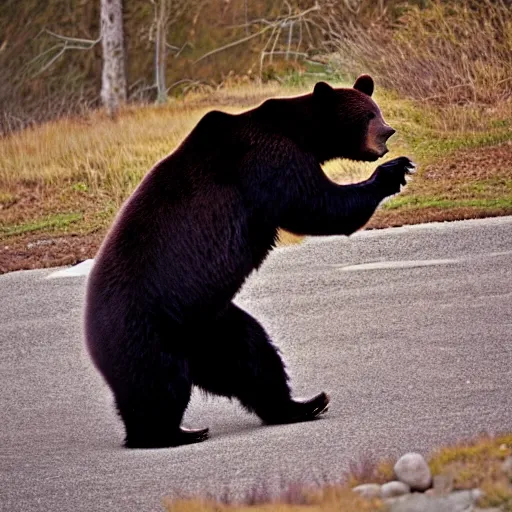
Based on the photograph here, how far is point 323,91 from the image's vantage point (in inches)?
135

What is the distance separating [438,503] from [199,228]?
3.70ft

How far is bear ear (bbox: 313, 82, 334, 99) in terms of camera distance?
342cm

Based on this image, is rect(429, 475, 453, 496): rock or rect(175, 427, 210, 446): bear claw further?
rect(175, 427, 210, 446): bear claw

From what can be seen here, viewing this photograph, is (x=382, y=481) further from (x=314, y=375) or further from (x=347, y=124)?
(x=314, y=375)

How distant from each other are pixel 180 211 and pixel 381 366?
4.03 feet

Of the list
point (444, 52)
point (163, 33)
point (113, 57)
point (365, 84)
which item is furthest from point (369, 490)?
point (163, 33)

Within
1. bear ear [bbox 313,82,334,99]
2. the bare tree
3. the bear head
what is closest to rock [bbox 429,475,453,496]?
the bear head

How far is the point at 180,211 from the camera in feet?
10.9

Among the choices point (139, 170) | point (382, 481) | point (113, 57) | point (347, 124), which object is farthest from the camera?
point (113, 57)

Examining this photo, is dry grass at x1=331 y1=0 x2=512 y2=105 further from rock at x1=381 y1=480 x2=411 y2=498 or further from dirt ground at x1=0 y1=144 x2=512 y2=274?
rock at x1=381 y1=480 x2=411 y2=498

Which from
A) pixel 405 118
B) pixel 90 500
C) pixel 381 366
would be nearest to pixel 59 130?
pixel 405 118

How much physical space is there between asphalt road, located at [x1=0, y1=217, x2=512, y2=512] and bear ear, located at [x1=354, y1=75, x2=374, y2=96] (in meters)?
0.97

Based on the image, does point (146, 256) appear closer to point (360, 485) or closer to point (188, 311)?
point (188, 311)

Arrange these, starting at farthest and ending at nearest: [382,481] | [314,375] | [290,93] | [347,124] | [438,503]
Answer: [290,93]
[314,375]
[347,124]
[382,481]
[438,503]
